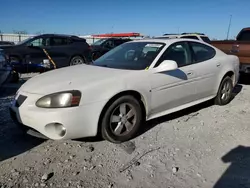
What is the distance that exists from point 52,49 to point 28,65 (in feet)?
5.33

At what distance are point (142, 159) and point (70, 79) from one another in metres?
1.45

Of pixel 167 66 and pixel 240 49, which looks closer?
pixel 167 66

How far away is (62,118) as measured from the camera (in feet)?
10.5

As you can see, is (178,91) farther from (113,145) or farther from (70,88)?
(70,88)

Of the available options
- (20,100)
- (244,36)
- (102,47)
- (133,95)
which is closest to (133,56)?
(133,95)

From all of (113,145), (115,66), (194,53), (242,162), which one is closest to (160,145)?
(113,145)

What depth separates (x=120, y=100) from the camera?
3.61 m

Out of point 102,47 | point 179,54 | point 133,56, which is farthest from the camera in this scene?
point 102,47

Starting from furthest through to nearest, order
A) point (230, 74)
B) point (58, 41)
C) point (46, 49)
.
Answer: point (58, 41)
point (46, 49)
point (230, 74)

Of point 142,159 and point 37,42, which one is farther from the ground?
point 37,42

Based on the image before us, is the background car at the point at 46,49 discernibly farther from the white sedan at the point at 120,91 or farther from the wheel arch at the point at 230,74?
the wheel arch at the point at 230,74

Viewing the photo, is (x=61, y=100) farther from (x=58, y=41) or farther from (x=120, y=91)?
(x=58, y=41)

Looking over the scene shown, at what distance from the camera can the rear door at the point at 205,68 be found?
4.78 m

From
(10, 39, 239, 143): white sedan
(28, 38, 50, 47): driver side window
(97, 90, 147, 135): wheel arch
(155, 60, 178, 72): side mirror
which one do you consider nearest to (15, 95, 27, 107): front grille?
(10, 39, 239, 143): white sedan
